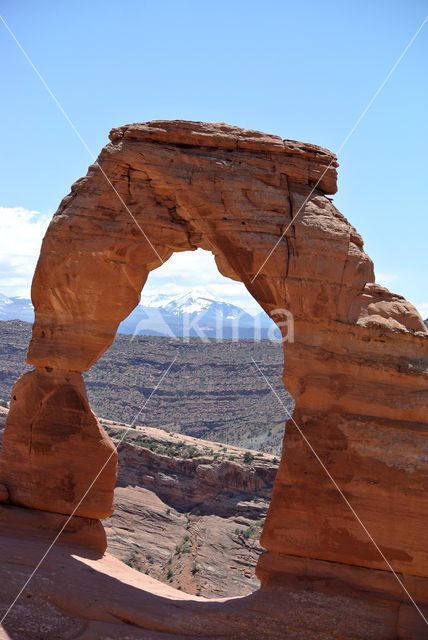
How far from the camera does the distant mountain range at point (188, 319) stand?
97.4 metres

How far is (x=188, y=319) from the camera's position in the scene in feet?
405

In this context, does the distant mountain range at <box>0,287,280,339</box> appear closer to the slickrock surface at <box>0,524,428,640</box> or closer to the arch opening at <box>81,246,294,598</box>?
the arch opening at <box>81,246,294,598</box>

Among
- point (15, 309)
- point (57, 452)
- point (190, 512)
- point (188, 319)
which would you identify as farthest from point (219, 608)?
point (15, 309)

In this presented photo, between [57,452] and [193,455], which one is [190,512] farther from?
[57,452]

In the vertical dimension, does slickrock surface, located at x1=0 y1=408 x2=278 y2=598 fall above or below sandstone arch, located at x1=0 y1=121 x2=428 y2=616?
below

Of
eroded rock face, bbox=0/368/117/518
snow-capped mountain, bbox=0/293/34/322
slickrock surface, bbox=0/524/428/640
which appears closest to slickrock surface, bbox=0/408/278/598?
eroded rock face, bbox=0/368/117/518

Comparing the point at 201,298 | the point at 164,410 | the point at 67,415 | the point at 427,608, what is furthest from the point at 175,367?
the point at 201,298

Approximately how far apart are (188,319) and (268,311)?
110390 millimetres

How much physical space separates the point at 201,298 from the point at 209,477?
482 feet

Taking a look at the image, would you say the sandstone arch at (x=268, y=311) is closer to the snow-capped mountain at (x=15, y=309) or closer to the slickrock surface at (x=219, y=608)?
the slickrock surface at (x=219, y=608)

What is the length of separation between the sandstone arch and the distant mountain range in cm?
5653

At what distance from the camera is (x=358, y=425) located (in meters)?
12.1

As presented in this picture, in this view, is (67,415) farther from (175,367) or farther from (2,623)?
(175,367)

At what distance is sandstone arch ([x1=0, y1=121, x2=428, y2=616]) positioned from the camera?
11859mm
